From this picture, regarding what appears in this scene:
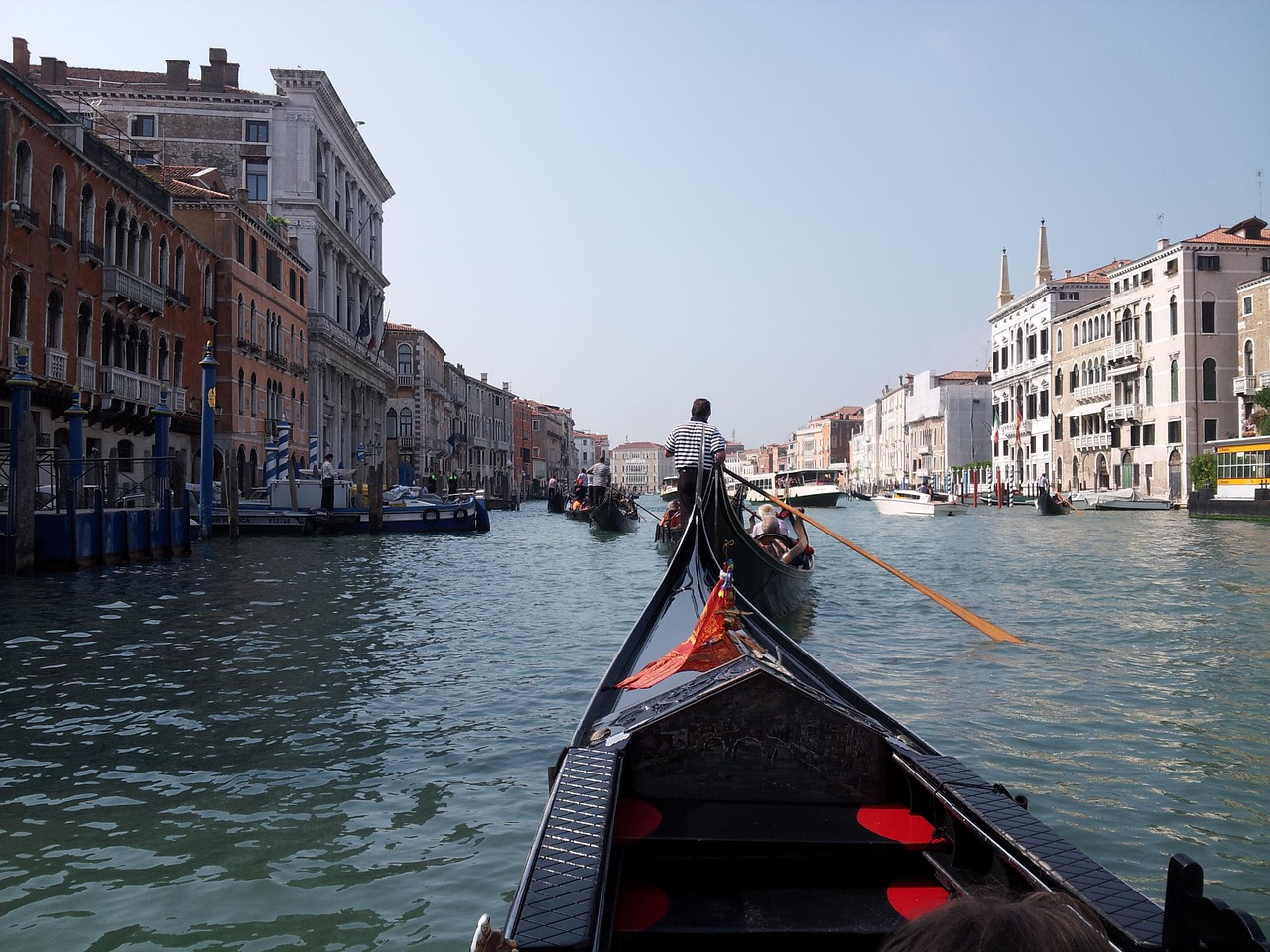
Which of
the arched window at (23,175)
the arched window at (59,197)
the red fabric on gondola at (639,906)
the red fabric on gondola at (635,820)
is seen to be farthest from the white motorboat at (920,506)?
the red fabric on gondola at (639,906)

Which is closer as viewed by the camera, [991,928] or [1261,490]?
[991,928]

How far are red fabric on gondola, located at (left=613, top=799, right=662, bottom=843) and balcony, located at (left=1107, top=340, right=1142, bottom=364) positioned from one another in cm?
3255

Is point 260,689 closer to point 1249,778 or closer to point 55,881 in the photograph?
point 55,881

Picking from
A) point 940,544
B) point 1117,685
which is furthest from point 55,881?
point 940,544

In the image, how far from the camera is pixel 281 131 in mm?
26125

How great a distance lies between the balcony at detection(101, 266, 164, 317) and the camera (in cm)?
1534

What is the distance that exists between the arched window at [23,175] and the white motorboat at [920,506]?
21.4 metres

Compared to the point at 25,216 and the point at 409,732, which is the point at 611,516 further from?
the point at 409,732

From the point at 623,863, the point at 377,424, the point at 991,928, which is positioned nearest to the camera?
the point at 991,928

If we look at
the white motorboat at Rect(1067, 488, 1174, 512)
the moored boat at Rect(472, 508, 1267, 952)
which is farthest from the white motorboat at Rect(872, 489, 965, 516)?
the moored boat at Rect(472, 508, 1267, 952)

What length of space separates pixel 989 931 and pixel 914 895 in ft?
4.05

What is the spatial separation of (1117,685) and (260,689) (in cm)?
395

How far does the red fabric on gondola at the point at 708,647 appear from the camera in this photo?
2.88 metres

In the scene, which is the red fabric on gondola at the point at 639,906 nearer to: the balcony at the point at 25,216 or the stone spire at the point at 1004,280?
the balcony at the point at 25,216
